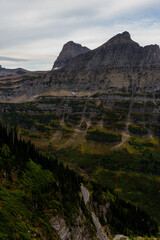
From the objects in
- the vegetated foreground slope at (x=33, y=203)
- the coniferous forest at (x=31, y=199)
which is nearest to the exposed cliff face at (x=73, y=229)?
the vegetated foreground slope at (x=33, y=203)

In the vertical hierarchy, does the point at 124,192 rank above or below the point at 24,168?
below

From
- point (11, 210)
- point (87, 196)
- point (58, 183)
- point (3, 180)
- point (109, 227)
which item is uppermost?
point (3, 180)

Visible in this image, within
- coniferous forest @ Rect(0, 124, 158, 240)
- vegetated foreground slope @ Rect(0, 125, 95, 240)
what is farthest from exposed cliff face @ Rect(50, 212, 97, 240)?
coniferous forest @ Rect(0, 124, 158, 240)

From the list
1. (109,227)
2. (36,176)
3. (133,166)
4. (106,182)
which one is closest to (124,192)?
(106,182)

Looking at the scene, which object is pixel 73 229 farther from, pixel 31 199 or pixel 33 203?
pixel 31 199

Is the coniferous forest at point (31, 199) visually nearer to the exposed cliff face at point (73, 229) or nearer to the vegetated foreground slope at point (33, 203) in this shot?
the vegetated foreground slope at point (33, 203)

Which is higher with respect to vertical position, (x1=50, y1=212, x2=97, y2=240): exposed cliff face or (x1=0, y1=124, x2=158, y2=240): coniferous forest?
(x1=0, y1=124, x2=158, y2=240): coniferous forest

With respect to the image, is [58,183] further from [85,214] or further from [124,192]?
[124,192]

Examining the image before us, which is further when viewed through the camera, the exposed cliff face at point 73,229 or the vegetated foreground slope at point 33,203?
the exposed cliff face at point 73,229

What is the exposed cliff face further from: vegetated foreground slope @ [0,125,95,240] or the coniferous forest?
the coniferous forest

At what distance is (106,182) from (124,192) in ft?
60.9

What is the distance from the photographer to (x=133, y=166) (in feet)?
585

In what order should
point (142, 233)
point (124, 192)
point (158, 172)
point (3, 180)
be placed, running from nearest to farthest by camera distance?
1. point (3, 180)
2. point (142, 233)
3. point (124, 192)
4. point (158, 172)

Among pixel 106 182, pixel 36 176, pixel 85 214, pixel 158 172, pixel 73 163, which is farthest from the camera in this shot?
pixel 73 163
